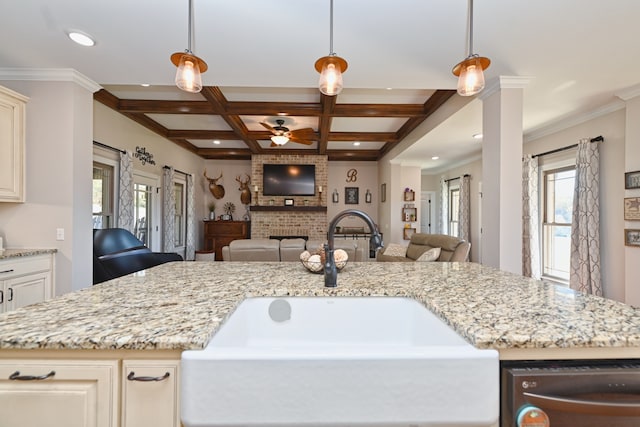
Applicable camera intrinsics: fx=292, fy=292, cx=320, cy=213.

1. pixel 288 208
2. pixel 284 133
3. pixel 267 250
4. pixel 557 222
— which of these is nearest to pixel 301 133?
pixel 284 133

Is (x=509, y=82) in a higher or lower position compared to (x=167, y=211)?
higher

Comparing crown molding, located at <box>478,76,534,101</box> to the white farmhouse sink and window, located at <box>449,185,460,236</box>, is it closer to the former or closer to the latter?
the white farmhouse sink

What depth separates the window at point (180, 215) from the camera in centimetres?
611

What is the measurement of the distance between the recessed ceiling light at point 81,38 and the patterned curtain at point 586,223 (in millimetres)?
5240

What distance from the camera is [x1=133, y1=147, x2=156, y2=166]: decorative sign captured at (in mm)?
4558

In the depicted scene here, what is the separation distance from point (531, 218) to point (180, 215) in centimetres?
650

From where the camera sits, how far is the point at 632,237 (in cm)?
309

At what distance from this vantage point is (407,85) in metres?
2.89

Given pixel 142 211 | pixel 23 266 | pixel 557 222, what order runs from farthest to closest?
1. pixel 142 211
2. pixel 557 222
3. pixel 23 266

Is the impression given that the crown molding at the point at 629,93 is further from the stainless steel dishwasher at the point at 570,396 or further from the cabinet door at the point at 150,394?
the cabinet door at the point at 150,394

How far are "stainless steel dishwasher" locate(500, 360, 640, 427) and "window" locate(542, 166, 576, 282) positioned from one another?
450cm

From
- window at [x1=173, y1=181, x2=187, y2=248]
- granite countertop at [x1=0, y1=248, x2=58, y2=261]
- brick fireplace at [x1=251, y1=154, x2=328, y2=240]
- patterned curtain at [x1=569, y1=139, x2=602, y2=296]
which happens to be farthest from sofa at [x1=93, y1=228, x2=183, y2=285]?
patterned curtain at [x1=569, y1=139, x2=602, y2=296]

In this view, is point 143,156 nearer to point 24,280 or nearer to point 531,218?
point 24,280

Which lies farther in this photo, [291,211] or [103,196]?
[291,211]
